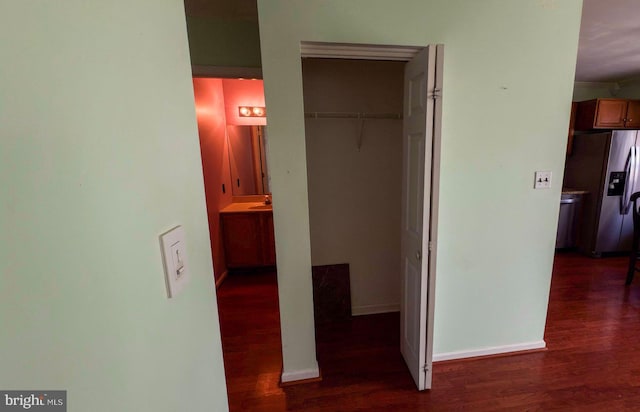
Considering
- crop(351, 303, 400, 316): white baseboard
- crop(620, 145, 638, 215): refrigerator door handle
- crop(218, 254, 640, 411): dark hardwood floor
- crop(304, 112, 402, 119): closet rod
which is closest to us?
crop(218, 254, 640, 411): dark hardwood floor

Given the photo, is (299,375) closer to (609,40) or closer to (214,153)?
(214,153)

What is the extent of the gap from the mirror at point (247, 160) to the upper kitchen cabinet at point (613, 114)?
15.5 ft

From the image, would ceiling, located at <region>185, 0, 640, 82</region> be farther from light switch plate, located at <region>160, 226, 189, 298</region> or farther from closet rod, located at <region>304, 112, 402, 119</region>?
light switch plate, located at <region>160, 226, 189, 298</region>

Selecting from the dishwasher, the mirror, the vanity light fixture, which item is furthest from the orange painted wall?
the dishwasher

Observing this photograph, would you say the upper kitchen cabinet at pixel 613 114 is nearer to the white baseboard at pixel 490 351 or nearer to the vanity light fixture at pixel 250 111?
the white baseboard at pixel 490 351

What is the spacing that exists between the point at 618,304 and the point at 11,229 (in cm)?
412

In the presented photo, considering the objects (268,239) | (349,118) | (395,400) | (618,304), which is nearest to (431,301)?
(395,400)

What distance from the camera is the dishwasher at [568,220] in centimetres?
396

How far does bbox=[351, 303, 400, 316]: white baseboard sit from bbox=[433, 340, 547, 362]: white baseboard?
72 centimetres

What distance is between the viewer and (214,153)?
10.5 feet

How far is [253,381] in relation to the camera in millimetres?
1861

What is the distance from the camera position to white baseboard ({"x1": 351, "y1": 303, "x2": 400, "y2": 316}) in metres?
2.67

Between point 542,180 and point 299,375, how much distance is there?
6.79 ft

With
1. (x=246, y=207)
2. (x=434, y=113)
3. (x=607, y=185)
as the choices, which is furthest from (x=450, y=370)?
(x=607, y=185)
